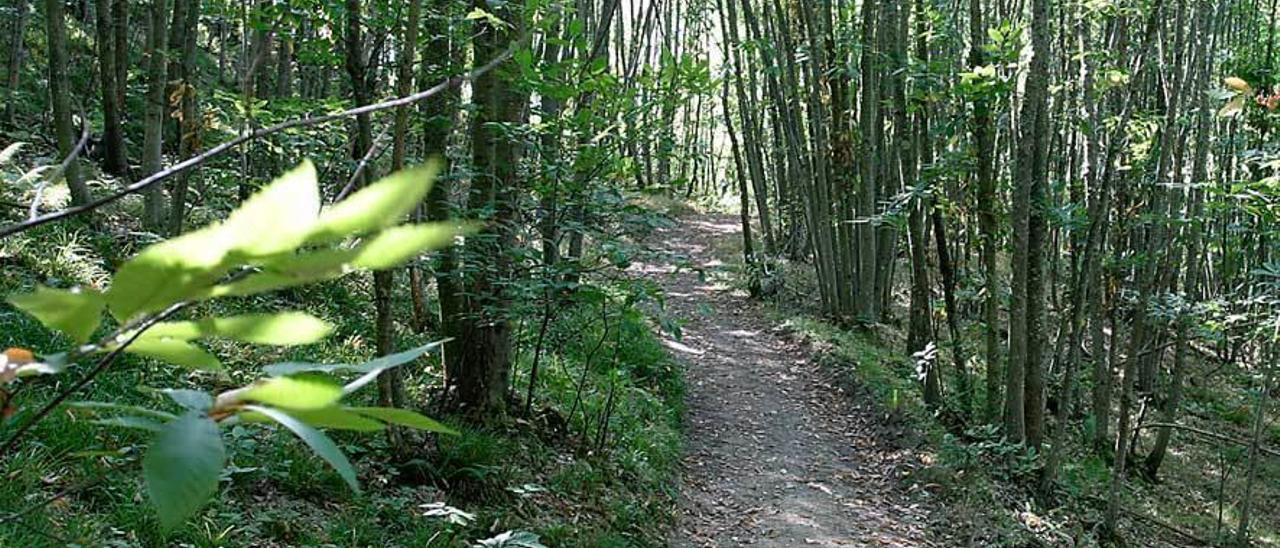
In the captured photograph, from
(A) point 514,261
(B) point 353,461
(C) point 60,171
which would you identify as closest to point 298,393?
(C) point 60,171

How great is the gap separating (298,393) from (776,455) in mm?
8879

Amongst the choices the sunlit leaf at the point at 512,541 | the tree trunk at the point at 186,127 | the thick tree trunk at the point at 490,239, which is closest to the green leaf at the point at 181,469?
the sunlit leaf at the point at 512,541

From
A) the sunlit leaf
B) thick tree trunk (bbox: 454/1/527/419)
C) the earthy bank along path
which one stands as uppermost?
thick tree trunk (bbox: 454/1/527/419)

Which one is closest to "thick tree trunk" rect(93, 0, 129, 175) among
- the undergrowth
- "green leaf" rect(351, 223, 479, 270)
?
the undergrowth

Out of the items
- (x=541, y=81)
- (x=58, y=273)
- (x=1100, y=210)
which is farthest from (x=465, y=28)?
(x=1100, y=210)

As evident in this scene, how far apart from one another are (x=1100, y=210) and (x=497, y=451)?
5652mm

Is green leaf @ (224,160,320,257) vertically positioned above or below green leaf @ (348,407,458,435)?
above

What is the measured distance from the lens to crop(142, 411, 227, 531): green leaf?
468 millimetres

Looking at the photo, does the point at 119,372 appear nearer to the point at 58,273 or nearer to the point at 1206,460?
the point at 58,273

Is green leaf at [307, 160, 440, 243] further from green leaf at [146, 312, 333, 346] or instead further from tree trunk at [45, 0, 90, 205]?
tree trunk at [45, 0, 90, 205]

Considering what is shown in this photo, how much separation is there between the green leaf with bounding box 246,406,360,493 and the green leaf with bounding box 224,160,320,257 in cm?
10

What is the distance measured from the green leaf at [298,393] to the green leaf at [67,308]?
11cm

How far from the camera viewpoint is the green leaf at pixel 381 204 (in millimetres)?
446

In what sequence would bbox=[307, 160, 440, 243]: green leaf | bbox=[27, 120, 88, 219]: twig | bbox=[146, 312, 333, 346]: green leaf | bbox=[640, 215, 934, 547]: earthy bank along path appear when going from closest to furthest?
bbox=[307, 160, 440, 243]: green leaf, bbox=[146, 312, 333, 346]: green leaf, bbox=[27, 120, 88, 219]: twig, bbox=[640, 215, 934, 547]: earthy bank along path
